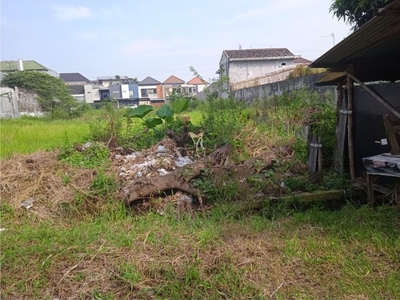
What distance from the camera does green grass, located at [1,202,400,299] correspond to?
1.90m

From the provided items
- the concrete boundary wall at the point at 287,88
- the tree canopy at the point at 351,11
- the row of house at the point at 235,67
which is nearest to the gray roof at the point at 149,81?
the row of house at the point at 235,67

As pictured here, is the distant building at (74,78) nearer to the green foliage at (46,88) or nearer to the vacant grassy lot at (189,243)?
the green foliage at (46,88)

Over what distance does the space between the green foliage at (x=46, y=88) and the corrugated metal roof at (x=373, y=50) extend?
664 inches

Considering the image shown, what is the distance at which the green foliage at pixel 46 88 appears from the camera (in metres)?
17.9

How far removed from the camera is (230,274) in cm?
200

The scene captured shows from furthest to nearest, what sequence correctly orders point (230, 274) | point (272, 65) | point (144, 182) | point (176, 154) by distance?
point (272, 65)
point (176, 154)
point (144, 182)
point (230, 274)

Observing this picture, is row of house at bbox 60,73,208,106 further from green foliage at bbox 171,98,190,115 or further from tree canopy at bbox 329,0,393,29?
green foliage at bbox 171,98,190,115

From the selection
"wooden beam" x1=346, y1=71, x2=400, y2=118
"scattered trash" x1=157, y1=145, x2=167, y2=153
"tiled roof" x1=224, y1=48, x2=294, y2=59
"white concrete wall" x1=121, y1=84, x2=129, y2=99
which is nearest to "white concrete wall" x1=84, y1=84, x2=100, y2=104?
"white concrete wall" x1=121, y1=84, x2=129, y2=99

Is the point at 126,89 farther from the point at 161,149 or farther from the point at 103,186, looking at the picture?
the point at 103,186

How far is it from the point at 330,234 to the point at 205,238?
1.10m

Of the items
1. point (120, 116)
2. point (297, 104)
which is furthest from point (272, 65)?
point (120, 116)

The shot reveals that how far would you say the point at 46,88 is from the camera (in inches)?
722

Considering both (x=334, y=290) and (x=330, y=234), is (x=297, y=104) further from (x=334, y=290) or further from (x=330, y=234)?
(x=334, y=290)

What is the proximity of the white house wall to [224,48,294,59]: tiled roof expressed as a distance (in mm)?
419
